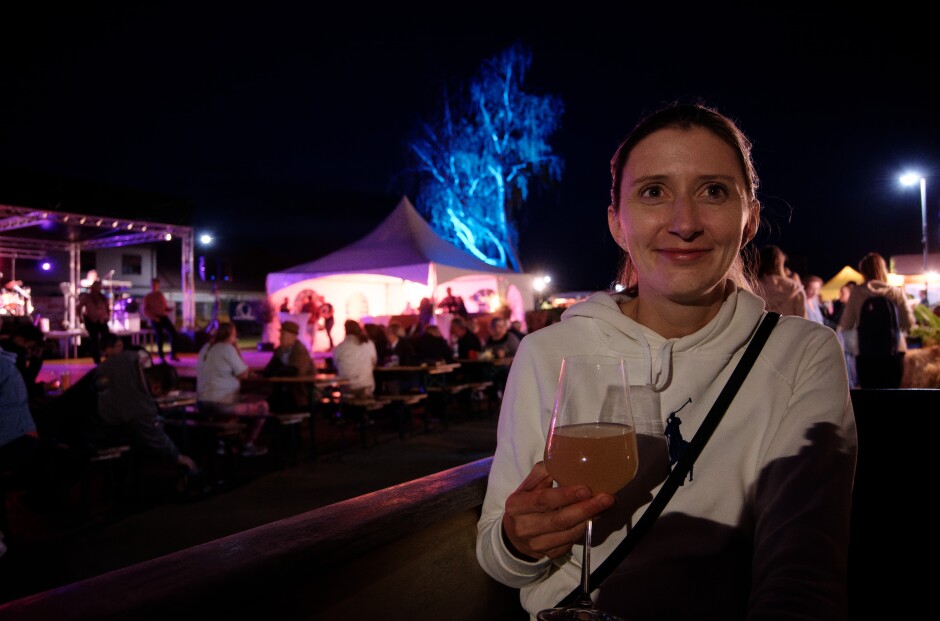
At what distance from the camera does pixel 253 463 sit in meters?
6.57

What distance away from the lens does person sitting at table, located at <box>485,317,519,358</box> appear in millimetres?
9852

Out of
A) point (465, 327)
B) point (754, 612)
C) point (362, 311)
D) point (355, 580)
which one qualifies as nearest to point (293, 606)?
point (355, 580)

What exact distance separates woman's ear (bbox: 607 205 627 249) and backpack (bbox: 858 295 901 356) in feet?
18.6

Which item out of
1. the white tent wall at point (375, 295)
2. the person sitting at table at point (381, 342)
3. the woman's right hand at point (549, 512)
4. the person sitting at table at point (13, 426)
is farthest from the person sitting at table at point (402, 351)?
the woman's right hand at point (549, 512)

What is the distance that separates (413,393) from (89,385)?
4257 millimetres

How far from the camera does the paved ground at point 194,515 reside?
12.8 feet

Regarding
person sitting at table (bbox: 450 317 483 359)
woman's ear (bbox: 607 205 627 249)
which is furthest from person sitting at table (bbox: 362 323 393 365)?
woman's ear (bbox: 607 205 627 249)

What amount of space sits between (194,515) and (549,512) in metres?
4.66

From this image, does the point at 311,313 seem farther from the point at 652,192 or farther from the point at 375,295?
the point at 652,192

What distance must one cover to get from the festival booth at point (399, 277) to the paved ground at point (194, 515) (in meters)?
6.48

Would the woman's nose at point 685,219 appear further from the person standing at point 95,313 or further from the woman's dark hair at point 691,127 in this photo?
the person standing at point 95,313

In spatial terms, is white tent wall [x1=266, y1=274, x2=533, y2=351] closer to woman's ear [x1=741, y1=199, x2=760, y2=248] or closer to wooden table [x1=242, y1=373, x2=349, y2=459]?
wooden table [x1=242, y1=373, x2=349, y2=459]

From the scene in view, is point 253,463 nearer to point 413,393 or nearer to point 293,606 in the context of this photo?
point 413,393

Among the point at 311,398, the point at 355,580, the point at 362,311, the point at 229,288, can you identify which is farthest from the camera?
the point at 229,288
